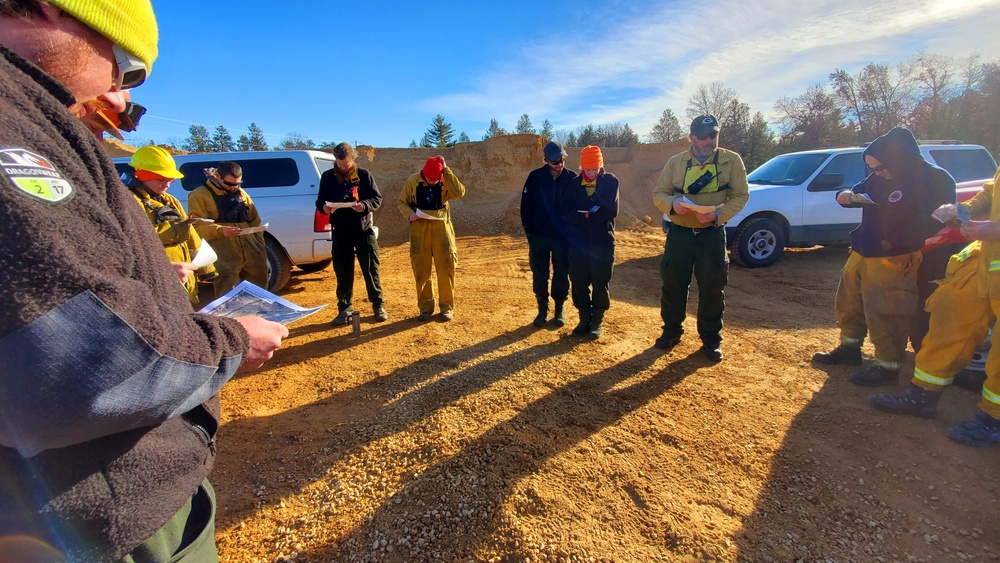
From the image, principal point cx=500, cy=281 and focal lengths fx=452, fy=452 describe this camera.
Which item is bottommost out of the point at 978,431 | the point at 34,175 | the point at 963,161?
the point at 978,431

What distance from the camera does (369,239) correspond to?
5.04m

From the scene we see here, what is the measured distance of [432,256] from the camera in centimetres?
508

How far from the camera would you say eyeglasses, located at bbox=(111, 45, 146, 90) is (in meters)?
1.02

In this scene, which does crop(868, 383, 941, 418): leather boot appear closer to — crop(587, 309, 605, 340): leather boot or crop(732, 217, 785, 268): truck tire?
crop(587, 309, 605, 340): leather boot

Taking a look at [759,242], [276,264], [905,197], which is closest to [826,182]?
[759,242]

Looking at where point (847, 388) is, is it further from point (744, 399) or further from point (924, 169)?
point (924, 169)

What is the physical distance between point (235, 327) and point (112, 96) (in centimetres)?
75

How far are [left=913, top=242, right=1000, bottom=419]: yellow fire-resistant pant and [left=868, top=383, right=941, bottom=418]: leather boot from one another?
0.07 metres

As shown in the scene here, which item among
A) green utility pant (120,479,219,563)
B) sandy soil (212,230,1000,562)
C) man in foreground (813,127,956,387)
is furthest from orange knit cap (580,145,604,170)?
green utility pant (120,479,219,563)

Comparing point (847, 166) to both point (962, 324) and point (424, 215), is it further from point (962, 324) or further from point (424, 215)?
point (424, 215)

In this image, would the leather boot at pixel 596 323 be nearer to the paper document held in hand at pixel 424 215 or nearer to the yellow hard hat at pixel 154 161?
the paper document held in hand at pixel 424 215

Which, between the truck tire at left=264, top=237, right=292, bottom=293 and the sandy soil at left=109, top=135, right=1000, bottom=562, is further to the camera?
the truck tire at left=264, top=237, right=292, bottom=293

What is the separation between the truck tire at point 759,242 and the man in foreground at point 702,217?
4058 millimetres

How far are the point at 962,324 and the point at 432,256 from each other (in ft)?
14.3
